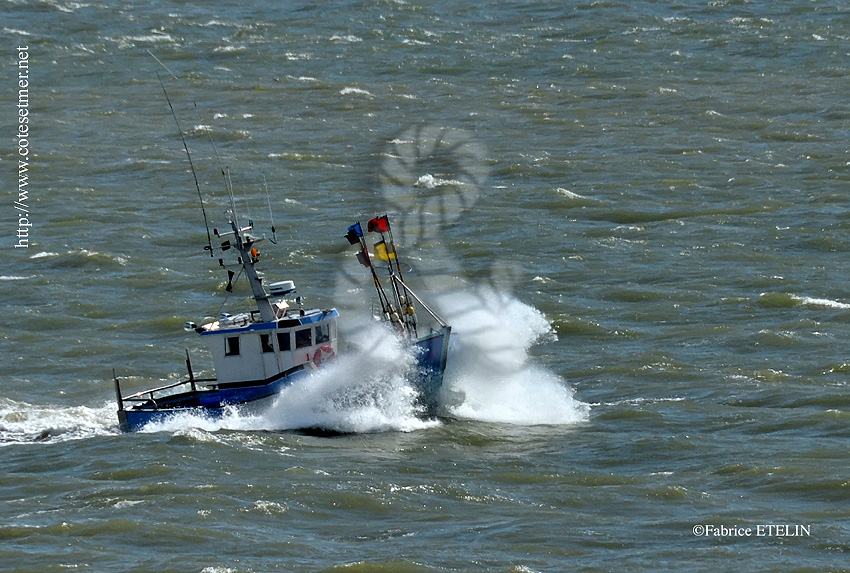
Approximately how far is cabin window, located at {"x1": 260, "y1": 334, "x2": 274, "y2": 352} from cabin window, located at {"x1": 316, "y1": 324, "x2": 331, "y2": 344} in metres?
1.09

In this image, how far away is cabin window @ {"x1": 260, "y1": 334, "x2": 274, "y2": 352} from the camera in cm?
3466

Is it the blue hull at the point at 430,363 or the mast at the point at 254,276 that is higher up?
the mast at the point at 254,276

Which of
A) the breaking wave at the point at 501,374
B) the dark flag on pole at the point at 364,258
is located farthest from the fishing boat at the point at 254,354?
the breaking wave at the point at 501,374

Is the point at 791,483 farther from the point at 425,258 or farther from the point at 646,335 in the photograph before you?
the point at 425,258

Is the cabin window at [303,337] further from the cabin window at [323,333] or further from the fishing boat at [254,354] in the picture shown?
the cabin window at [323,333]

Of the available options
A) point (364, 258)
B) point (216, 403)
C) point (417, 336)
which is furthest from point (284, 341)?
point (417, 336)

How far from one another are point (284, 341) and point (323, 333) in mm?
963

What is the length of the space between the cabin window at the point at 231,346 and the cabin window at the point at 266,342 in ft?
1.94

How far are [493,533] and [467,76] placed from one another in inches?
2202

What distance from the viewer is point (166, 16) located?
9431 centimetres

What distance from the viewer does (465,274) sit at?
159ft

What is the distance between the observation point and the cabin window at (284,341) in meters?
34.6

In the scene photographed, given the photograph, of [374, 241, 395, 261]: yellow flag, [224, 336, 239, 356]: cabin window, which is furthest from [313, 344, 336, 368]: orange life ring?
[374, 241, 395, 261]: yellow flag

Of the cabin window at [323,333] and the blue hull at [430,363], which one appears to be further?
the cabin window at [323,333]
